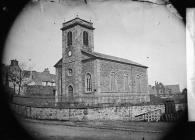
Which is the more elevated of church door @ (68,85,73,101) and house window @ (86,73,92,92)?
house window @ (86,73,92,92)

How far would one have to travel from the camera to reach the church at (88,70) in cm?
570

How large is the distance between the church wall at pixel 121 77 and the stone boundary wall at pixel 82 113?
0.39 m

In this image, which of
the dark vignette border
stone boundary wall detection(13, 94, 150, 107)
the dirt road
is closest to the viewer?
the dirt road

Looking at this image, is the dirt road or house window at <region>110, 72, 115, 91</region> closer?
the dirt road

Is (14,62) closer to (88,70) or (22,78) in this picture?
(22,78)

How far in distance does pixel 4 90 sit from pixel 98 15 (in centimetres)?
265

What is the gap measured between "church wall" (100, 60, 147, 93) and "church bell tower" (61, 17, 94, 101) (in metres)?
0.49

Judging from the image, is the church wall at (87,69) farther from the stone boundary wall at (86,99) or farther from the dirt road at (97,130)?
the dirt road at (97,130)

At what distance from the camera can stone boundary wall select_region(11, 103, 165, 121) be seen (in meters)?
5.61

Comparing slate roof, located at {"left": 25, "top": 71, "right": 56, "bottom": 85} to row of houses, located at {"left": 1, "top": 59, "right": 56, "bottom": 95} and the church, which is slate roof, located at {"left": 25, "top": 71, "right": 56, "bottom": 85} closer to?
row of houses, located at {"left": 1, "top": 59, "right": 56, "bottom": 95}

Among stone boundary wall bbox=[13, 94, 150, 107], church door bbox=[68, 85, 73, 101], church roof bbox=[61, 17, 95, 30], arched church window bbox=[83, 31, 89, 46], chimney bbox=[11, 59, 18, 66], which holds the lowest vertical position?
stone boundary wall bbox=[13, 94, 150, 107]

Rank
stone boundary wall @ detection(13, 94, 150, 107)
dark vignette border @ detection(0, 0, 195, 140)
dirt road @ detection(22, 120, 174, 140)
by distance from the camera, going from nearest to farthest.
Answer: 1. dirt road @ detection(22, 120, 174, 140)
2. stone boundary wall @ detection(13, 94, 150, 107)
3. dark vignette border @ detection(0, 0, 195, 140)

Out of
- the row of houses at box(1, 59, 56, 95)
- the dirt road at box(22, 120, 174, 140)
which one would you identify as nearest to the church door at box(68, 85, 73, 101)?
the row of houses at box(1, 59, 56, 95)

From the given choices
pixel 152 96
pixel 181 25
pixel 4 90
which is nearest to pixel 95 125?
pixel 152 96
